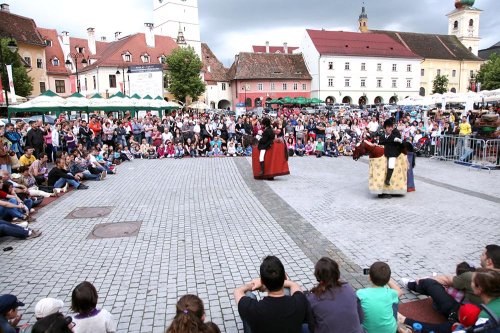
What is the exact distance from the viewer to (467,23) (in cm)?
8950

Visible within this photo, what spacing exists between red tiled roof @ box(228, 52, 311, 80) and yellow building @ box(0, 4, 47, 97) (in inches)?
1183

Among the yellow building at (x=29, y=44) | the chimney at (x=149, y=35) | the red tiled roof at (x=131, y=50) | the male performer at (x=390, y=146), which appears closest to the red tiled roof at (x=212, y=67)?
the red tiled roof at (x=131, y=50)

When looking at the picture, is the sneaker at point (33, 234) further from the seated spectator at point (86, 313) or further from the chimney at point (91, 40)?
the chimney at point (91, 40)

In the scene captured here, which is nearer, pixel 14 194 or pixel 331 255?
pixel 331 255

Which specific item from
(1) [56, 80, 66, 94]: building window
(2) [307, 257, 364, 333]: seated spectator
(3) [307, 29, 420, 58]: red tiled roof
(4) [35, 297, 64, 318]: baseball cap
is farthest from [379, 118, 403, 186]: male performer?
(1) [56, 80, 66, 94]: building window

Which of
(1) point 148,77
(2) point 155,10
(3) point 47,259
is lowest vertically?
(3) point 47,259

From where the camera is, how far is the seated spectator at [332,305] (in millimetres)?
3568

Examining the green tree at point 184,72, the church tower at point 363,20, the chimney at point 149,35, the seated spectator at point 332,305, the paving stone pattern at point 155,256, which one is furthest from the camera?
the church tower at point 363,20

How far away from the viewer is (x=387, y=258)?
20.6 feet

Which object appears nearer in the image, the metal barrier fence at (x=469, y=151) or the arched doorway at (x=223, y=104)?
the metal barrier fence at (x=469, y=151)

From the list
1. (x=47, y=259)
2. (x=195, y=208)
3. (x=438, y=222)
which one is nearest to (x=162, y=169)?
(x=195, y=208)

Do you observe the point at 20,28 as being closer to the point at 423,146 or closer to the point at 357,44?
the point at 357,44

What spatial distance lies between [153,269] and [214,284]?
1099 millimetres

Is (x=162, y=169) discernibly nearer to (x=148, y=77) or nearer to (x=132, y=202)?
(x=132, y=202)
